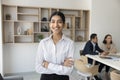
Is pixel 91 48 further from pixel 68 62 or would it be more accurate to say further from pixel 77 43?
pixel 68 62

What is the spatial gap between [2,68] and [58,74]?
3374 mm

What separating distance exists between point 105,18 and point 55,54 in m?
4.18

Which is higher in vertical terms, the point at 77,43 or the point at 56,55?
the point at 56,55

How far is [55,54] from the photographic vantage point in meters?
1.53

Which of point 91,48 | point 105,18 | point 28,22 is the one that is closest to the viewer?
point 91,48

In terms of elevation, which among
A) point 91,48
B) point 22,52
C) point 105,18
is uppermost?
point 105,18

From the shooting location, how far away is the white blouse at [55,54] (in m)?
1.53

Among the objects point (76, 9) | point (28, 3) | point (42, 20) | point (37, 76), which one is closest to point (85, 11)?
point (76, 9)

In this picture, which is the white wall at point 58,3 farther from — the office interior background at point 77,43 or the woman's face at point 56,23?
the woman's face at point 56,23

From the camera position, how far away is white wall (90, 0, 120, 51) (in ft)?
17.1

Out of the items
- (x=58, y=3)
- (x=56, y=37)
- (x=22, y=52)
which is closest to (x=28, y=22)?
(x=22, y=52)

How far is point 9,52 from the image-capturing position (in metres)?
4.82

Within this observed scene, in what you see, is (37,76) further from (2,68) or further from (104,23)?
(104,23)

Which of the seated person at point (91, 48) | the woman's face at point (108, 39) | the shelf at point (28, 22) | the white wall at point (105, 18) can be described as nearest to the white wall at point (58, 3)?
the shelf at point (28, 22)
